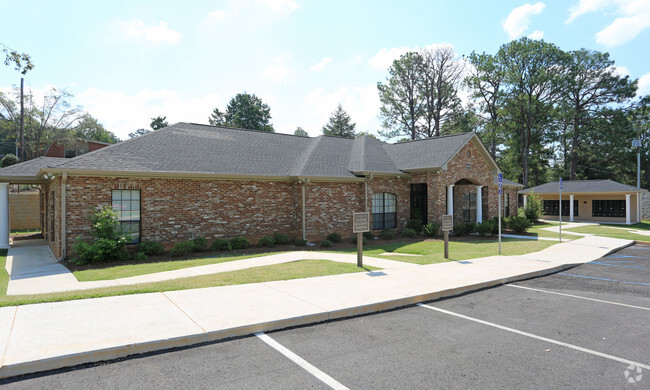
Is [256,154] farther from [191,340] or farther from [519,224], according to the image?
[519,224]

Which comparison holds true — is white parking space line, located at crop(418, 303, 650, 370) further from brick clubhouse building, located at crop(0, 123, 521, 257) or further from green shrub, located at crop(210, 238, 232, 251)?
brick clubhouse building, located at crop(0, 123, 521, 257)

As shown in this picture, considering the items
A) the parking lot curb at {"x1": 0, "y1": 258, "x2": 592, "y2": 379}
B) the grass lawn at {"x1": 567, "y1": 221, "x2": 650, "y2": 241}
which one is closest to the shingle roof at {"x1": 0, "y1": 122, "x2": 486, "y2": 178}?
the parking lot curb at {"x1": 0, "y1": 258, "x2": 592, "y2": 379}

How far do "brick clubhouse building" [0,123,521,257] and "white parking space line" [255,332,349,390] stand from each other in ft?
33.4

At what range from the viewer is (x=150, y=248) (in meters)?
12.9

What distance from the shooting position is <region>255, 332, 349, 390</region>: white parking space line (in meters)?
3.91

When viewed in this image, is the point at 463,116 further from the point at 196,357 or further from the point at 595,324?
the point at 196,357

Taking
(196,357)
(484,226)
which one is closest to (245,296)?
(196,357)

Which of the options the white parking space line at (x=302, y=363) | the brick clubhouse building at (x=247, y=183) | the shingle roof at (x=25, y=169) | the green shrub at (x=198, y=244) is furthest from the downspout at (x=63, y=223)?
the white parking space line at (x=302, y=363)

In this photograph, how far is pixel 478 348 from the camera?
4953mm

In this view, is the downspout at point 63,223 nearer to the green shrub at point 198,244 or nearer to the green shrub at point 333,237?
the green shrub at point 198,244

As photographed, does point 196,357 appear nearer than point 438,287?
Yes

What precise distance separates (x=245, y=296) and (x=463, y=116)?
45728 millimetres

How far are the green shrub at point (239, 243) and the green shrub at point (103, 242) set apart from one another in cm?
386

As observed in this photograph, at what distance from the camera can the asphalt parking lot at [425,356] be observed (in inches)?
155
